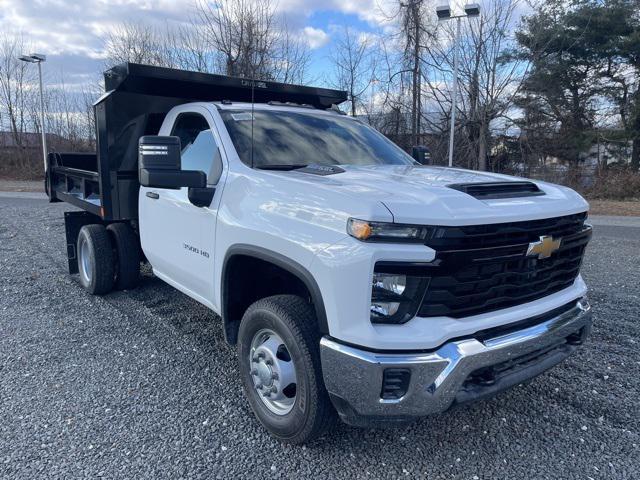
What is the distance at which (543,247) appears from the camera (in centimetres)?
259

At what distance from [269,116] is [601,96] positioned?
24.5 metres

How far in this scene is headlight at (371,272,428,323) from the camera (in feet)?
7.42

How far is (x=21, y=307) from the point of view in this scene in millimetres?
5234

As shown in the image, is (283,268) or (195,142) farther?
(195,142)

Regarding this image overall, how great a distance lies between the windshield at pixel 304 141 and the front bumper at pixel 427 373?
1.60 meters

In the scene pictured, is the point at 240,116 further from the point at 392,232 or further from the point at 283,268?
the point at 392,232

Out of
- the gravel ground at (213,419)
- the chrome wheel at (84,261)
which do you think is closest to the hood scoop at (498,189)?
the gravel ground at (213,419)

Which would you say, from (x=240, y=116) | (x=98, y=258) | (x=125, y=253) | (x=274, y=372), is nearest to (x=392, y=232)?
(x=274, y=372)

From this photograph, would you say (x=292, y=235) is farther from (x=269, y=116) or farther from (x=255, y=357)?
(x=269, y=116)

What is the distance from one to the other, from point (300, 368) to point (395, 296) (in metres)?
0.69

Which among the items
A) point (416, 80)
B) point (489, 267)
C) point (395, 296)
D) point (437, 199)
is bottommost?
point (395, 296)

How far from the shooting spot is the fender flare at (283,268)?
96.3 inches

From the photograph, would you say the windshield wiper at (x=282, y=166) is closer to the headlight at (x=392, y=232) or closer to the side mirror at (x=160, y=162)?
the side mirror at (x=160, y=162)

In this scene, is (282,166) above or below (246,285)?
above
